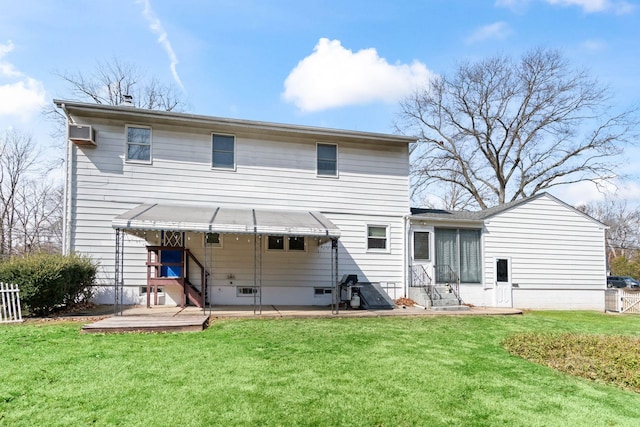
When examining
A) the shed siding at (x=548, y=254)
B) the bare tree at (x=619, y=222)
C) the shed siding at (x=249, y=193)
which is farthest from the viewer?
the bare tree at (x=619, y=222)

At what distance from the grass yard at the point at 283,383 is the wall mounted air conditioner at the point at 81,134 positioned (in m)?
5.29

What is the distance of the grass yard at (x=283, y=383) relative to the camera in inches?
151

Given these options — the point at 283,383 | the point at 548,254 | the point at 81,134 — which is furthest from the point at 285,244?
the point at 548,254

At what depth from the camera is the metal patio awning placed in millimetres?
8914

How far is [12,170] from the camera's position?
23.4 m

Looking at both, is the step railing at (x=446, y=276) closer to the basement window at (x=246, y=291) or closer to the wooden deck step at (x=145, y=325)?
the basement window at (x=246, y=291)

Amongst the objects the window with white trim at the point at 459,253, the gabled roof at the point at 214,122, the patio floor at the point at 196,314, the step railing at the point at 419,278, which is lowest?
the patio floor at the point at 196,314

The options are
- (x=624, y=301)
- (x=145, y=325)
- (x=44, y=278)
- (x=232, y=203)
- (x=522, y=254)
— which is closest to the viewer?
(x=145, y=325)

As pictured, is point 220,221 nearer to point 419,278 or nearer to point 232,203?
point 232,203

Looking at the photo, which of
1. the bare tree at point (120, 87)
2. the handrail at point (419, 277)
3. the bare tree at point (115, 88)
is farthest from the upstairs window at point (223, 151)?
the bare tree at point (120, 87)

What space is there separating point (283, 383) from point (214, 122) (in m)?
8.70

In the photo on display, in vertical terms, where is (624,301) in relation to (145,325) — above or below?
below

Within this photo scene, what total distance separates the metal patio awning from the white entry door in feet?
21.7

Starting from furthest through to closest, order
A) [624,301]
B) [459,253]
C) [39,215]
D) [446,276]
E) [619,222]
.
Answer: [619,222]
[39,215]
[624,301]
[459,253]
[446,276]
